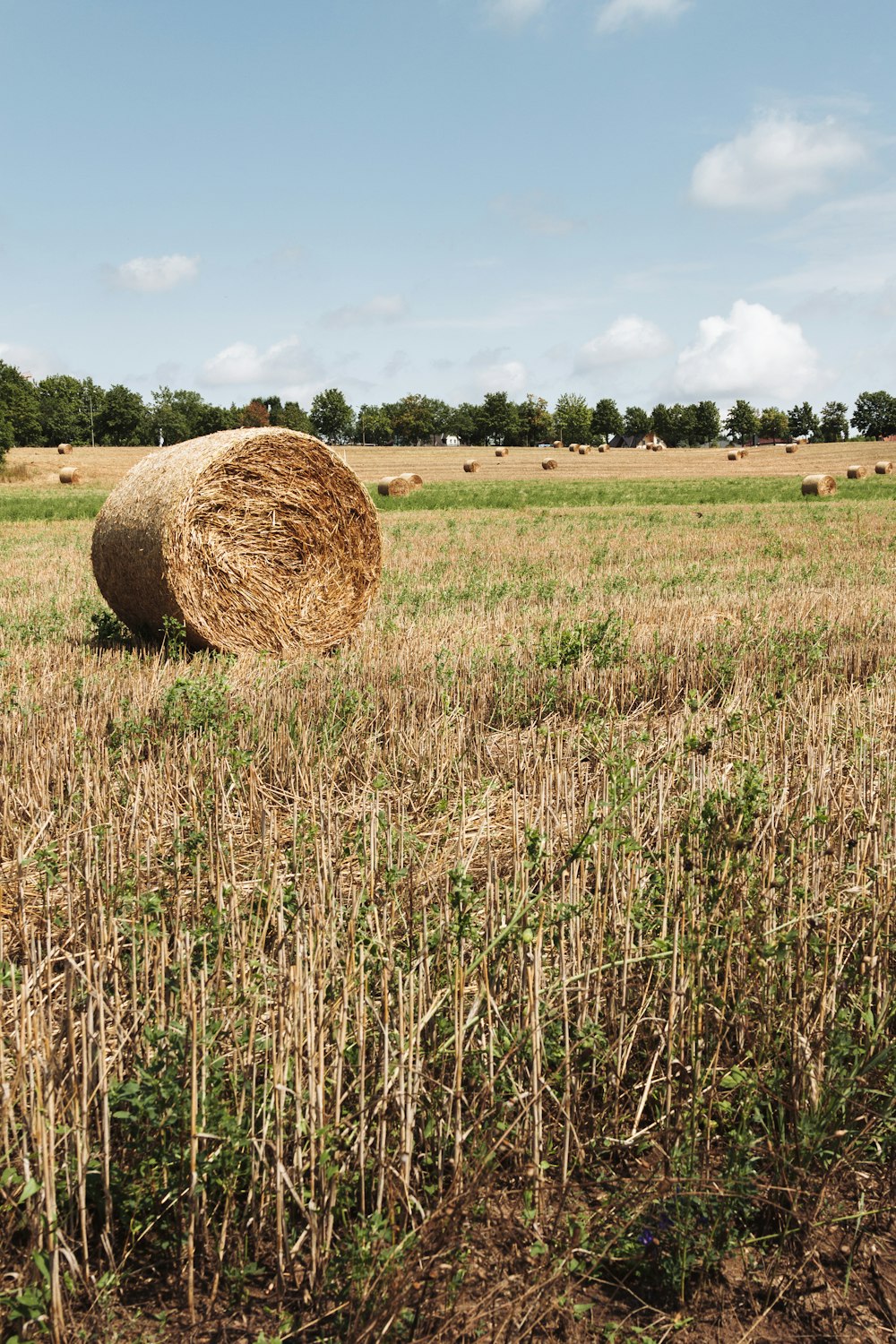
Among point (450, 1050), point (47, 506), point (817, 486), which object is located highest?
point (47, 506)

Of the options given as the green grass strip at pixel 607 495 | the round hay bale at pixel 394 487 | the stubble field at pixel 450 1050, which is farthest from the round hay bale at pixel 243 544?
the round hay bale at pixel 394 487

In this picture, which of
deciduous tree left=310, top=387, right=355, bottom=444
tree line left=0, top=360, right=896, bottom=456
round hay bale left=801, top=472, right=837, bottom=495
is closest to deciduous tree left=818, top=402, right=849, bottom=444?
tree line left=0, top=360, right=896, bottom=456

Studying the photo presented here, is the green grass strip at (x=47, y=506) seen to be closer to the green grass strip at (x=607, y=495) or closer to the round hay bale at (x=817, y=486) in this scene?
the green grass strip at (x=607, y=495)

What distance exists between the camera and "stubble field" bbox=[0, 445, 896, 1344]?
255 cm

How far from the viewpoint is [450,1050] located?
10.1 ft

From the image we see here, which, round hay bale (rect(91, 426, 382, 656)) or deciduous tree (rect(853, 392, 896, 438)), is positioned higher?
deciduous tree (rect(853, 392, 896, 438))

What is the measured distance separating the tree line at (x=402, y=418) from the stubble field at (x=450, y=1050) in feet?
354

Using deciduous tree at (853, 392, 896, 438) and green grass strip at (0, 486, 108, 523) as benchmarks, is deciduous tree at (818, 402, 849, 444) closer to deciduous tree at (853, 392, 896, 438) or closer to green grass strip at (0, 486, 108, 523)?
deciduous tree at (853, 392, 896, 438)

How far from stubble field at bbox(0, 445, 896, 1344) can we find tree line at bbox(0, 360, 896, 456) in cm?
10780

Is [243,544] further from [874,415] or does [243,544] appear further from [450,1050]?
[874,415]

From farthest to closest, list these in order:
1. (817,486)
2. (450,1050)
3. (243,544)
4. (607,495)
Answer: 1. (607,495)
2. (817,486)
3. (243,544)
4. (450,1050)

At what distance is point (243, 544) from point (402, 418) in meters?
124

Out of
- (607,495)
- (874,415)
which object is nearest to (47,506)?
(607,495)

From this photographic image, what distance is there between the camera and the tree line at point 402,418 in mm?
120562
